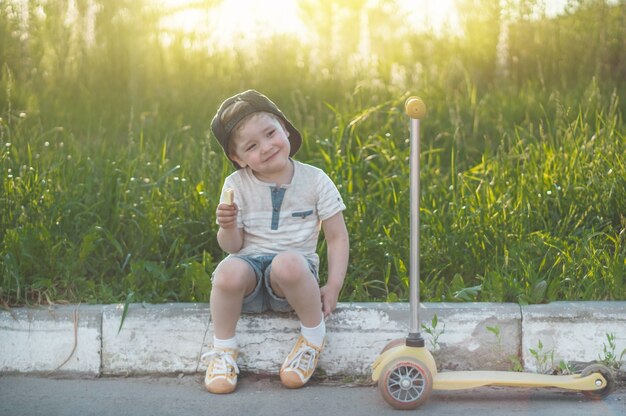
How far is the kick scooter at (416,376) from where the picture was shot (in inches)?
131

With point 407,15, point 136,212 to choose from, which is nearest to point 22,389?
point 136,212

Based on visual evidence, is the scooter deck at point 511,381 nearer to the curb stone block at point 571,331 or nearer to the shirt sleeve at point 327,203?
the curb stone block at point 571,331

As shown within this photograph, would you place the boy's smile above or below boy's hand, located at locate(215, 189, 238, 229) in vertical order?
above

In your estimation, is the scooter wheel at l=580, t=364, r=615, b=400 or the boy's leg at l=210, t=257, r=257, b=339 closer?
the scooter wheel at l=580, t=364, r=615, b=400

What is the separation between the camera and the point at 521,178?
470cm

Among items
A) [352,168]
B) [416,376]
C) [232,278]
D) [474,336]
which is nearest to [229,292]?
[232,278]

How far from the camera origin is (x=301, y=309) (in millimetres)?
3604

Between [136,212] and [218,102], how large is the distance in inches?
89.4

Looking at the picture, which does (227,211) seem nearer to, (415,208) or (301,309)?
(301,309)

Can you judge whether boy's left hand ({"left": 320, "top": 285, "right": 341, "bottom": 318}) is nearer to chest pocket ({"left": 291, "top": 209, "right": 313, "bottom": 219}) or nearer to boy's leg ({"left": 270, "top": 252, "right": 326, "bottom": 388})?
boy's leg ({"left": 270, "top": 252, "right": 326, "bottom": 388})

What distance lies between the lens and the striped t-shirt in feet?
12.3

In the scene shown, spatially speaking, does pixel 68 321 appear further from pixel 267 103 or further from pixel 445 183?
pixel 445 183

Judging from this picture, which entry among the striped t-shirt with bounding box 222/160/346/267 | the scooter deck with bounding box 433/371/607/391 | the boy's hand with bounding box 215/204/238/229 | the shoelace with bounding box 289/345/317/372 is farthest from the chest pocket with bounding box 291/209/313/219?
the scooter deck with bounding box 433/371/607/391

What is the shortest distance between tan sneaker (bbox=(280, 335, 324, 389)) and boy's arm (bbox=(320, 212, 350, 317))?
15 cm
